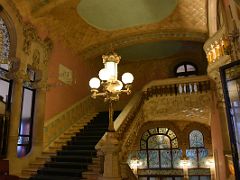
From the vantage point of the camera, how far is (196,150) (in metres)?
12.4

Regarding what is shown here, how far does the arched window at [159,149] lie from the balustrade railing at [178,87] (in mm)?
5085

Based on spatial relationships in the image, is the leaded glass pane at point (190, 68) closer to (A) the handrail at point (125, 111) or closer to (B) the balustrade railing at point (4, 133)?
(A) the handrail at point (125, 111)

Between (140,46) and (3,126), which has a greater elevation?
(140,46)

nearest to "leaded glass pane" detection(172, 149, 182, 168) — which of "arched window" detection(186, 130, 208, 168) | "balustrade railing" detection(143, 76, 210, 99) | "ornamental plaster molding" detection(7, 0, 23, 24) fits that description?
"arched window" detection(186, 130, 208, 168)

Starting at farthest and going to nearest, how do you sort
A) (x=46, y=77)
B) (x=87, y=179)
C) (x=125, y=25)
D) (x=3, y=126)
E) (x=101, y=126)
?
1. (x=125, y=25)
2. (x=101, y=126)
3. (x=46, y=77)
4. (x=3, y=126)
5. (x=87, y=179)

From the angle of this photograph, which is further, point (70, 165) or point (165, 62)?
point (165, 62)

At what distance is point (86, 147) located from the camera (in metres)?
6.63

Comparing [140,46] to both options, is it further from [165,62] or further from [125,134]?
[125,134]

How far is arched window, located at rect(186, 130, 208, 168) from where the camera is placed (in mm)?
12227

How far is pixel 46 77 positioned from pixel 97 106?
4190mm

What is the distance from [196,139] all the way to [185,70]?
13.0 ft

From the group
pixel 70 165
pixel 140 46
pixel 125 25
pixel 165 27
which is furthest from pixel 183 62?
pixel 70 165

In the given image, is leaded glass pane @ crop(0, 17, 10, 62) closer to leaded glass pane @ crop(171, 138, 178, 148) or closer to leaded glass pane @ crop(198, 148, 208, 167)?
leaded glass pane @ crop(171, 138, 178, 148)

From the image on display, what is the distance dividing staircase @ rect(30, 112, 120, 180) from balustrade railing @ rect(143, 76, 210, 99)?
2286mm
